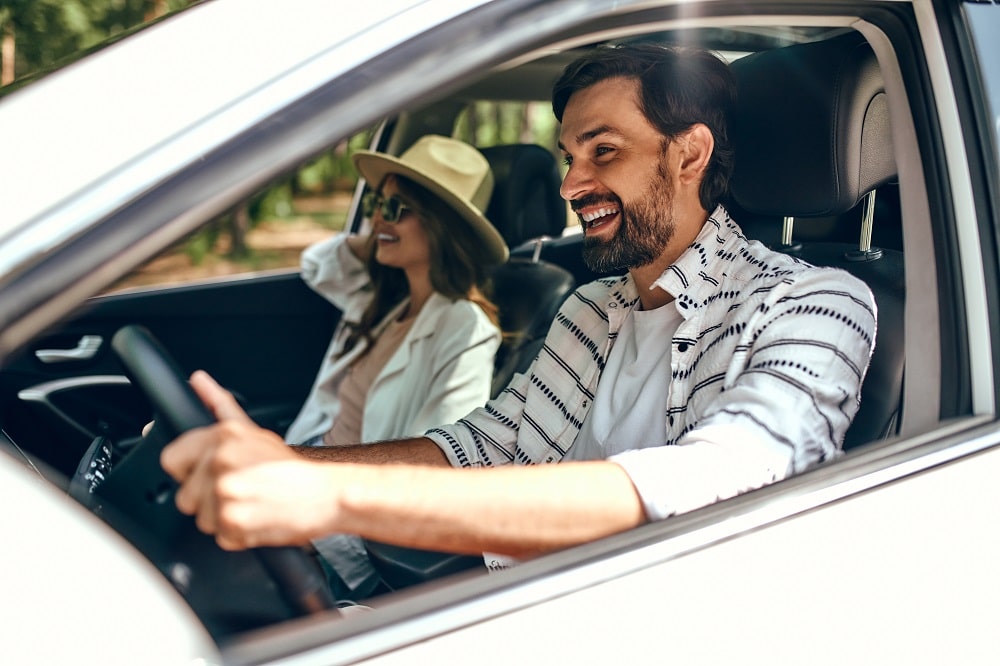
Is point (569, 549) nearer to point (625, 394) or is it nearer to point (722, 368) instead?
point (722, 368)

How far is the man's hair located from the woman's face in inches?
47.3

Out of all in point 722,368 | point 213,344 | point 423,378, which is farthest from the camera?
point 213,344

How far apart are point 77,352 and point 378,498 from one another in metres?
2.49

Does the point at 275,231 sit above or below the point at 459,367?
below

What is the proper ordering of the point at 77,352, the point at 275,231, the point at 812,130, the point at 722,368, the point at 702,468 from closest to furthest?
the point at 702,468 < the point at 722,368 < the point at 812,130 < the point at 77,352 < the point at 275,231

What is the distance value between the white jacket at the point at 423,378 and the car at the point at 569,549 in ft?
3.12

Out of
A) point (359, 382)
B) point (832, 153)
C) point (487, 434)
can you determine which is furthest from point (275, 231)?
point (832, 153)

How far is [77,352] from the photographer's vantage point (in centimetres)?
328

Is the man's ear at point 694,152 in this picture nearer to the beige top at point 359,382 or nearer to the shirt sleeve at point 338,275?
the beige top at point 359,382

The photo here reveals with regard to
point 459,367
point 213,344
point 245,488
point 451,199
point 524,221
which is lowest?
point 213,344

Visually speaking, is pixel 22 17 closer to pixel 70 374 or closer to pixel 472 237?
pixel 70 374

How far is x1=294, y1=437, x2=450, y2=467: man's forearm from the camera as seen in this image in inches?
73.9

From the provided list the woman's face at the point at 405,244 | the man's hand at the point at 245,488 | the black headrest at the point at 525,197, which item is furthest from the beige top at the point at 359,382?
the man's hand at the point at 245,488

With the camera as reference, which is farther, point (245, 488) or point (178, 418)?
point (178, 418)
